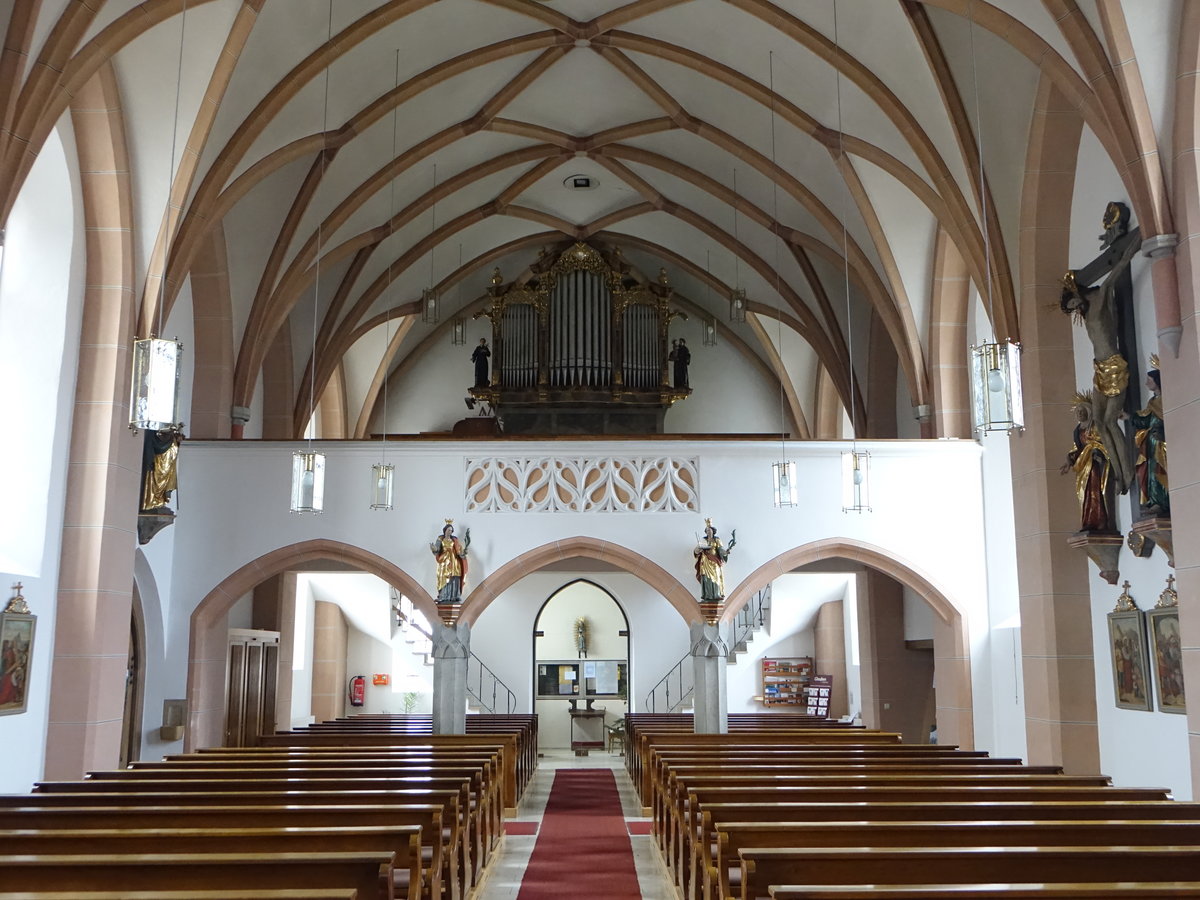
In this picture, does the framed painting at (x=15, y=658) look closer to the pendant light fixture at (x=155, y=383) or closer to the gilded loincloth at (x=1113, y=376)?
the pendant light fixture at (x=155, y=383)

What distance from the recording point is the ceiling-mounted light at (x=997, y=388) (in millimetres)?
8227

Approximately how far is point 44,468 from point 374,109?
6.06 m

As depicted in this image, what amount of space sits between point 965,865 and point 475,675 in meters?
19.6

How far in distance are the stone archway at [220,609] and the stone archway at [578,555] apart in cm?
61

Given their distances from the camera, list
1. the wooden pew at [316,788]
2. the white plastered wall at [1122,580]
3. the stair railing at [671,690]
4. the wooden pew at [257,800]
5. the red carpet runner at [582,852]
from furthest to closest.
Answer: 1. the stair railing at [671,690]
2. the white plastered wall at [1122,580]
3. the red carpet runner at [582,852]
4. the wooden pew at [316,788]
5. the wooden pew at [257,800]

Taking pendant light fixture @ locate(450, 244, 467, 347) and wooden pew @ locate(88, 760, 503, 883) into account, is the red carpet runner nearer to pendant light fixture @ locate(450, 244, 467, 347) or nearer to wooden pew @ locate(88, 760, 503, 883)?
wooden pew @ locate(88, 760, 503, 883)

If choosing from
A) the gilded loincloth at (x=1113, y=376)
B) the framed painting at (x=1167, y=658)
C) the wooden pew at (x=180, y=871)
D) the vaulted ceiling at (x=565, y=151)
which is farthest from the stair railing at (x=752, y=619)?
the wooden pew at (x=180, y=871)

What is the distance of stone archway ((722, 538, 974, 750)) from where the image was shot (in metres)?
14.3

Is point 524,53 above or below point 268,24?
above

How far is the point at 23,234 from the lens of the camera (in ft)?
35.5

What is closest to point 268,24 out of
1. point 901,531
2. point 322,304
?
point 322,304

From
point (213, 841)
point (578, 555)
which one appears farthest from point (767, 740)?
point (213, 841)

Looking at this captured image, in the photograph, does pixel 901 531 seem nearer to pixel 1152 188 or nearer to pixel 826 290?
pixel 826 290

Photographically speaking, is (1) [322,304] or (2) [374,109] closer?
(2) [374,109]
